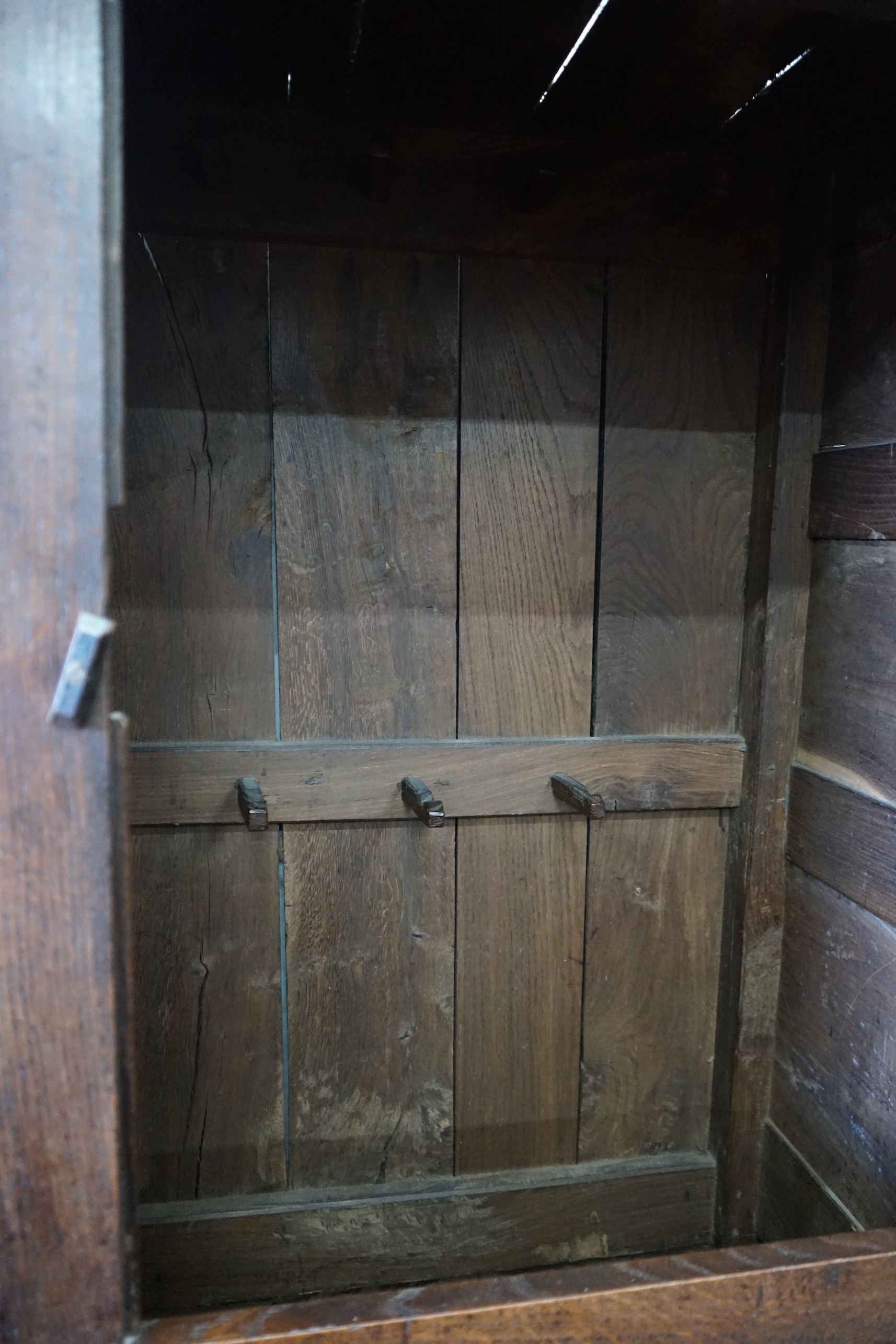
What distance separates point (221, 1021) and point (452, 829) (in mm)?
356

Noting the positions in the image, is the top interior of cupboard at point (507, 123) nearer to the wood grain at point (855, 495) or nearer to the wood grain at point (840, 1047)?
the wood grain at point (855, 495)

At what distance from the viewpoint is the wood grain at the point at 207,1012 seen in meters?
1.06

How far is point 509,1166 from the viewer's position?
1180 millimetres

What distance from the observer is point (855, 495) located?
1.01 metres

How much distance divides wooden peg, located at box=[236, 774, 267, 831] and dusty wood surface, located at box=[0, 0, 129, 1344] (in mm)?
402

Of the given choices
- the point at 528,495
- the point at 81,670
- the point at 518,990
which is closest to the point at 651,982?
the point at 518,990

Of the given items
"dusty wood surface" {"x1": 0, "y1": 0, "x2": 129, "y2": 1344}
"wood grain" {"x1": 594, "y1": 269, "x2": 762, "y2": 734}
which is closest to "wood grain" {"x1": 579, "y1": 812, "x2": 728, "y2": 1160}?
"wood grain" {"x1": 594, "y1": 269, "x2": 762, "y2": 734}

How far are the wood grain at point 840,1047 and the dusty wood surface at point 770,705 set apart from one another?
1.1 inches

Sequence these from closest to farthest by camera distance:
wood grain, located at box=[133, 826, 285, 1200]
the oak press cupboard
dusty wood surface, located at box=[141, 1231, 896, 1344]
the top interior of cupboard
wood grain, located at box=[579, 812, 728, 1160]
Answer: dusty wood surface, located at box=[141, 1231, 896, 1344] → the top interior of cupboard → the oak press cupboard → wood grain, located at box=[133, 826, 285, 1200] → wood grain, located at box=[579, 812, 728, 1160]

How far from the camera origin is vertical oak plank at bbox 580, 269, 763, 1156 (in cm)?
108

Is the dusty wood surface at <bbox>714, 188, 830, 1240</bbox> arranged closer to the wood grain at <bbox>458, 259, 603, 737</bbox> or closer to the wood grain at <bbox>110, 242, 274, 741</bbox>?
the wood grain at <bbox>458, 259, 603, 737</bbox>

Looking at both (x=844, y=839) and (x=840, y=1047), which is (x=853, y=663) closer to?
(x=844, y=839)

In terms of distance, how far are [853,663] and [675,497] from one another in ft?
0.92

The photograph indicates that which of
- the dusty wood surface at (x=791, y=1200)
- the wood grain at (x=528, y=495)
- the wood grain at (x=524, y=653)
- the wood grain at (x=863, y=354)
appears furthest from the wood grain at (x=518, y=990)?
the wood grain at (x=863, y=354)
